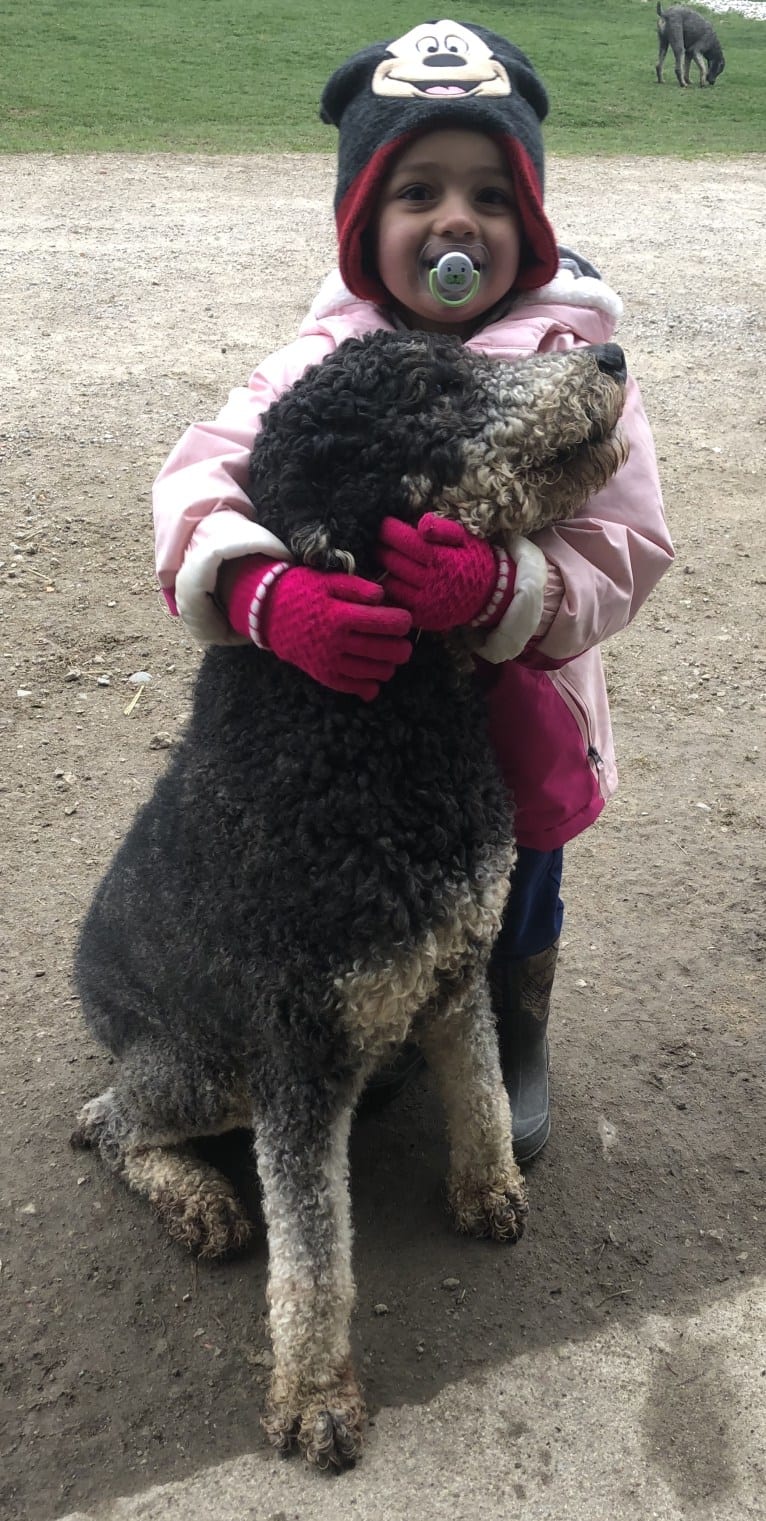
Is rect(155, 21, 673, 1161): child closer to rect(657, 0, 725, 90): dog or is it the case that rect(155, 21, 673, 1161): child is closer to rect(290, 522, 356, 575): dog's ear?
rect(290, 522, 356, 575): dog's ear

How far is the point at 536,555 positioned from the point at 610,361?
15.1 inches

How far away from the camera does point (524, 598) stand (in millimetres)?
2160

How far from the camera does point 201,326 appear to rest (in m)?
8.36

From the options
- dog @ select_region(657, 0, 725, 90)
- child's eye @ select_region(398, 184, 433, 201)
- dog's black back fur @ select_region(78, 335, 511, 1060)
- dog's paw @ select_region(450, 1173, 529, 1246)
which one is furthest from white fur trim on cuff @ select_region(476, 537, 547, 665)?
dog @ select_region(657, 0, 725, 90)

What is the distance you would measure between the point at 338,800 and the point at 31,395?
5.97 m

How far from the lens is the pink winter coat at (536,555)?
2.20 metres

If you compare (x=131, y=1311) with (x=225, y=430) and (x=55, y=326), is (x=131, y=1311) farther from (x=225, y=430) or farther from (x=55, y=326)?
(x=55, y=326)

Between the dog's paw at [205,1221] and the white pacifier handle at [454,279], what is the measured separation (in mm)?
2084

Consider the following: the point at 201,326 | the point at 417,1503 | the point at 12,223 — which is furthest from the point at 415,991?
the point at 12,223

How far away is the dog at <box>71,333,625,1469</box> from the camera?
2100mm

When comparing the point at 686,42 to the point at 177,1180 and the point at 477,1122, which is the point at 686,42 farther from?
the point at 177,1180

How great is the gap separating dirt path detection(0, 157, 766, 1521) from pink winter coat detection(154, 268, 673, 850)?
38.9 inches

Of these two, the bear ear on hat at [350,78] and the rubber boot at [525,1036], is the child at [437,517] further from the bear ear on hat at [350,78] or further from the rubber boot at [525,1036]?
the rubber boot at [525,1036]

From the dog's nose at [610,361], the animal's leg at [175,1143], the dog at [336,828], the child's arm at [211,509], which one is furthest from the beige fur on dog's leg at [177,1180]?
the dog's nose at [610,361]
